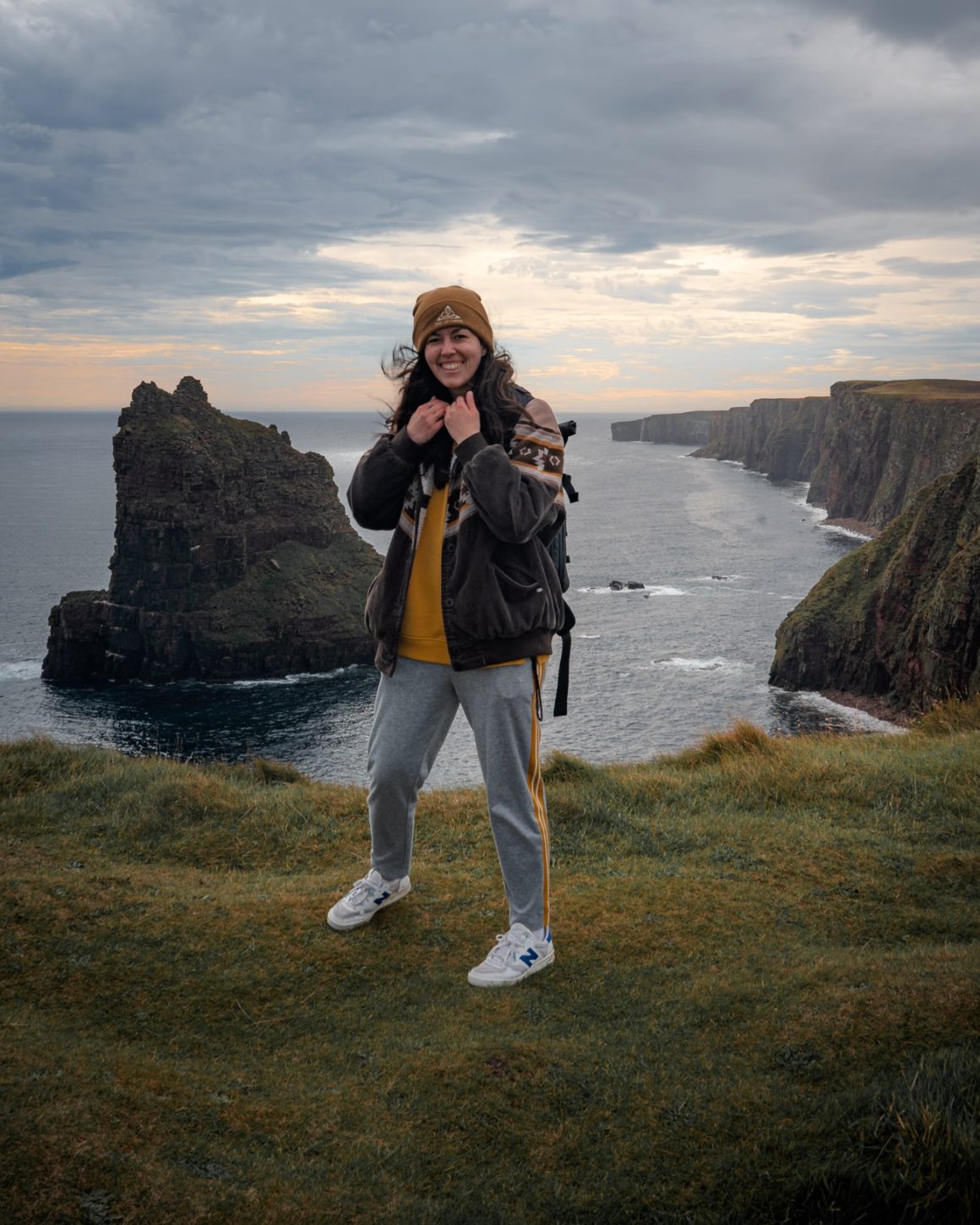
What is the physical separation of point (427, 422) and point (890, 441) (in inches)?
6270

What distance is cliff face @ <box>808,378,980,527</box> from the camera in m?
129

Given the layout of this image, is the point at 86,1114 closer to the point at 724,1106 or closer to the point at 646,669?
the point at 724,1106

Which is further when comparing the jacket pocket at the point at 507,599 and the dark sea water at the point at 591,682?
the dark sea water at the point at 591,682

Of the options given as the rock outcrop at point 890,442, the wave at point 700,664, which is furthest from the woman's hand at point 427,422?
the rock outcrop at point 890,442

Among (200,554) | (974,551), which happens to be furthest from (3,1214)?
(200,554)

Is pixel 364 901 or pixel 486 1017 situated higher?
pixel 364 901

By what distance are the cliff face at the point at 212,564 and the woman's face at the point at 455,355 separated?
251 feet

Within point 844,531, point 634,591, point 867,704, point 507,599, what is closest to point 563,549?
point 507,599

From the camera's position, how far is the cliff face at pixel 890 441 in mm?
129375

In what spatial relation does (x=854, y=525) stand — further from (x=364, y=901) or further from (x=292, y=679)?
(x=364, y=901)

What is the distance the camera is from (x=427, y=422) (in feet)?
16.2

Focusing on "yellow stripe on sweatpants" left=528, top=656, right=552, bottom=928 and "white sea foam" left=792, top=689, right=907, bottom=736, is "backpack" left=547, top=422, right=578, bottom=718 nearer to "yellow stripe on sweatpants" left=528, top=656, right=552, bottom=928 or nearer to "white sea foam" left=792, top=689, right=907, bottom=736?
"yellow stripe on sweatpants" left=528, top=656, right=552, bottom=928

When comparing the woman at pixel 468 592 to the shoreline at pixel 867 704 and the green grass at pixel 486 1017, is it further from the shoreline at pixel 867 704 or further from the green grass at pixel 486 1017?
the shoreline at pixel 867 704

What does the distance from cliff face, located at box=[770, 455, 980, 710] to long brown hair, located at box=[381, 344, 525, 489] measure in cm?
5551
